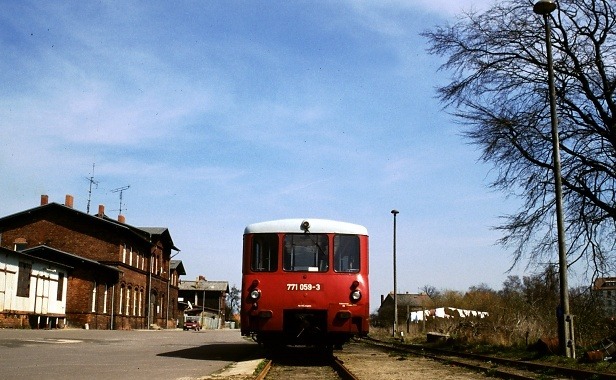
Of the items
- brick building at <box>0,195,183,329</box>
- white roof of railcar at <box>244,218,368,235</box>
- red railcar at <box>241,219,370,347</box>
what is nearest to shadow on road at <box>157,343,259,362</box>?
red railcar at <box>241,219,370,347</box>

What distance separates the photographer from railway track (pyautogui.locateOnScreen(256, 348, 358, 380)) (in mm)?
10230

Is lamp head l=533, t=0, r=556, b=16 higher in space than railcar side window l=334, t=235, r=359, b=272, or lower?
higher

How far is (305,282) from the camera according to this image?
40.8ft

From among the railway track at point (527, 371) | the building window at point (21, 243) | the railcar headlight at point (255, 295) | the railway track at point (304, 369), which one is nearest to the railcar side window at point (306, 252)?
the railcar headlight at point (255, 295)

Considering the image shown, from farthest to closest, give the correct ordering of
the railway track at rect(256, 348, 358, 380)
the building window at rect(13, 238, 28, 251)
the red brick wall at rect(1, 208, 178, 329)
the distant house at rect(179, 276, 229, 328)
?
the distant house at rect(179, 276, 229, 328) → the building window at rect(13, 238, 28, 251) → the red brick wall at rect(1, 208, 178, 329) → the railway track at rect(256, 348, 358, 380)

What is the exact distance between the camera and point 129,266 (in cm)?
4494

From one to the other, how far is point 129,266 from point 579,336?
114ft

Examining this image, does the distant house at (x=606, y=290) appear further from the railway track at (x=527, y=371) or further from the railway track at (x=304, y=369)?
the railway track at (x=304, y=369)

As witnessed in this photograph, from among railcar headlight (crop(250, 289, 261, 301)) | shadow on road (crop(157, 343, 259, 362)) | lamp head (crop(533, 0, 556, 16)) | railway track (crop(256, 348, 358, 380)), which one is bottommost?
shadow on road (crop(157, 343, 259, 362))

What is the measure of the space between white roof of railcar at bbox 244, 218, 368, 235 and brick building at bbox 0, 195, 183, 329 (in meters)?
28.3

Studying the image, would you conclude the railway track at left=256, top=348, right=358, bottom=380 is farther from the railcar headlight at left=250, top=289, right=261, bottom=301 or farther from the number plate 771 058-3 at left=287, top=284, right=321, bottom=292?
the number plate 771 058-3 at left=287, top=284, right=321, bottom=292

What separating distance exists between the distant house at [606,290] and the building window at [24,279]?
26404mm

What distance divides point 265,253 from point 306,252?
84cm

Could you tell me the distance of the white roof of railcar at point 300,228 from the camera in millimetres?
12836
